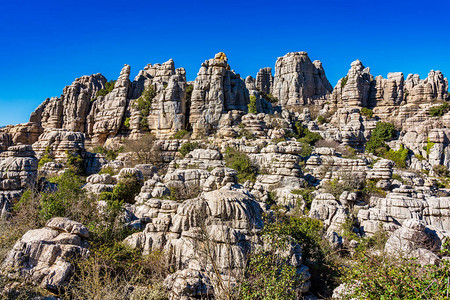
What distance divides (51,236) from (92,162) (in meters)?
16.3

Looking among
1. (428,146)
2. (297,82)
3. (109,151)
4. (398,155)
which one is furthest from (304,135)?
(109,151)

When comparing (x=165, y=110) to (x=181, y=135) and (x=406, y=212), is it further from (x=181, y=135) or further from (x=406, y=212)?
(x=406, y=212)

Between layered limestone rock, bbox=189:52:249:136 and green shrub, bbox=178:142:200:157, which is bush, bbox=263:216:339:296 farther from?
layered limestone rock, bbox=189:52:249:136

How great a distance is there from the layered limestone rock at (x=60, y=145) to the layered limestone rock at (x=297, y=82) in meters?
31.2

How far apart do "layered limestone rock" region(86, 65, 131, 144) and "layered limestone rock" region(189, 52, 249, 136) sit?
914 cm

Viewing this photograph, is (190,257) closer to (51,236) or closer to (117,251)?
(117,251)

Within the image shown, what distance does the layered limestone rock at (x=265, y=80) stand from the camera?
51062 millimetres

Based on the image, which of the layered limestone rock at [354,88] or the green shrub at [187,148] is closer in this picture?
the green shrub at [187,148]

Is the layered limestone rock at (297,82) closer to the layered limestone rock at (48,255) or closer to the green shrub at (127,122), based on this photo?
the green shrub at (127,122)

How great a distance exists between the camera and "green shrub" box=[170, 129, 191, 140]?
2772 centimetres

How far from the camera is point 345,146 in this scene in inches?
1139

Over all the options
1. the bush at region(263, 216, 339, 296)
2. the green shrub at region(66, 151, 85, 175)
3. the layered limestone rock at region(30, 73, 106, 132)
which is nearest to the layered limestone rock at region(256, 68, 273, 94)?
the layered limestone rock at region(30, 73, 106, 132)

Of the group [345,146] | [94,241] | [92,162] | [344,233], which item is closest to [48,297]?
[94,241]

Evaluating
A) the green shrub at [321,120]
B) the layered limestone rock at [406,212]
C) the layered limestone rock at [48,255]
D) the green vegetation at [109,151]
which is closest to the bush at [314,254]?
the layered limestone rock at [406,212]
